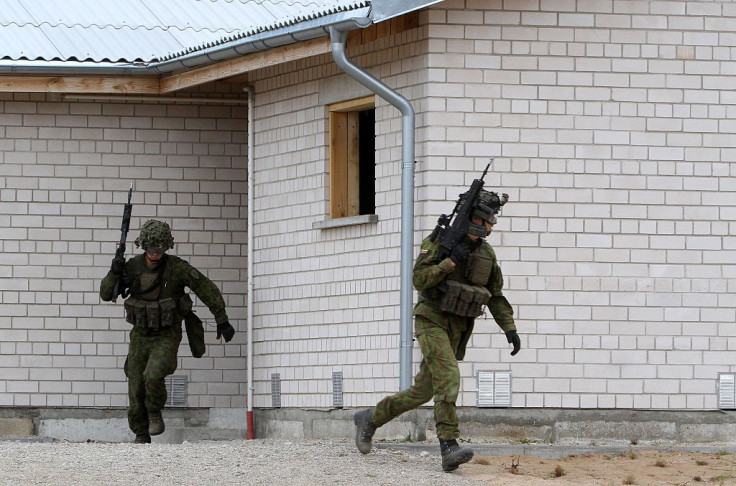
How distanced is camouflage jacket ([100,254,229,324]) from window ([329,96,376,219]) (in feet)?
4.37

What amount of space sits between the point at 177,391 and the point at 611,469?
548 centimetres

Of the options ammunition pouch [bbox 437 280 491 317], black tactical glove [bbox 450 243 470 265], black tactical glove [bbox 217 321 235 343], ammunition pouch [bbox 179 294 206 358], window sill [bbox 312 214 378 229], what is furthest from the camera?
ammunition pouch [bbox 179 294 206 358]

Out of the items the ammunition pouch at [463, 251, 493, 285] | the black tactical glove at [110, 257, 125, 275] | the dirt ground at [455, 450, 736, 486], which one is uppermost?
the black tactical glove at [110, 257, 125, 275]

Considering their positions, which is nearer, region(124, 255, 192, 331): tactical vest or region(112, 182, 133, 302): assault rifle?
region(112, 182, 133, 302): assault rifle

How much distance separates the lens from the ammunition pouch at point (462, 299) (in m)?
11.1

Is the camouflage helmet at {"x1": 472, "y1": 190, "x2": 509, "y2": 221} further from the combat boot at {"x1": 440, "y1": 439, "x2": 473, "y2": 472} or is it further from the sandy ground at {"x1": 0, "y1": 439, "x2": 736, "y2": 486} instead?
the sandy ground at {"x1": 0, "y1": 439, "x2": 736, "y2": 486}

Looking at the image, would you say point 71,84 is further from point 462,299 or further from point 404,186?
point 462,299

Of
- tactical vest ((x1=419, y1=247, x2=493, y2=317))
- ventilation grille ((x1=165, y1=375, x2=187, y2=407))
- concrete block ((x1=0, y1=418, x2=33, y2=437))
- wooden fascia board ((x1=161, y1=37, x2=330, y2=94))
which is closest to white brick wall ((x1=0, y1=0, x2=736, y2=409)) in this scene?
wooden fascia board ((x1=161, y1=37, x2=330, y2=94))

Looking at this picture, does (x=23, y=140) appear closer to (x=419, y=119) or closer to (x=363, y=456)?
(x=419, y=119)

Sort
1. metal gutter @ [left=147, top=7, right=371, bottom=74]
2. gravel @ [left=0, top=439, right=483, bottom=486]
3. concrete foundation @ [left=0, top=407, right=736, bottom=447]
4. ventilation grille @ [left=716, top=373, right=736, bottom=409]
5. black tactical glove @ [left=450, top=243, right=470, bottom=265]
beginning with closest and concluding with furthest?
gravel @ [left=0, top=439, right=483, bottom=486] → black tactical glove @ [left=450, top=243, right=470, bottom=265] → metal gutter @ [left=147, top=7, right=371, bottom=74] → concrete foundation @ [left=0, top=407, right=736, bottom=447] → ventilation grille @ [left=716, top=373, right=736, bottom=409]

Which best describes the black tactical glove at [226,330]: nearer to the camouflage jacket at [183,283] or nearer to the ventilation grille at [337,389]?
the camouflage jacket at [183,283]

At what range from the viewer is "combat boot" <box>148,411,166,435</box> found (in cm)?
1434

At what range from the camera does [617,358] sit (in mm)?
12930

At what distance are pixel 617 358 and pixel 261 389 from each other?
359cm
